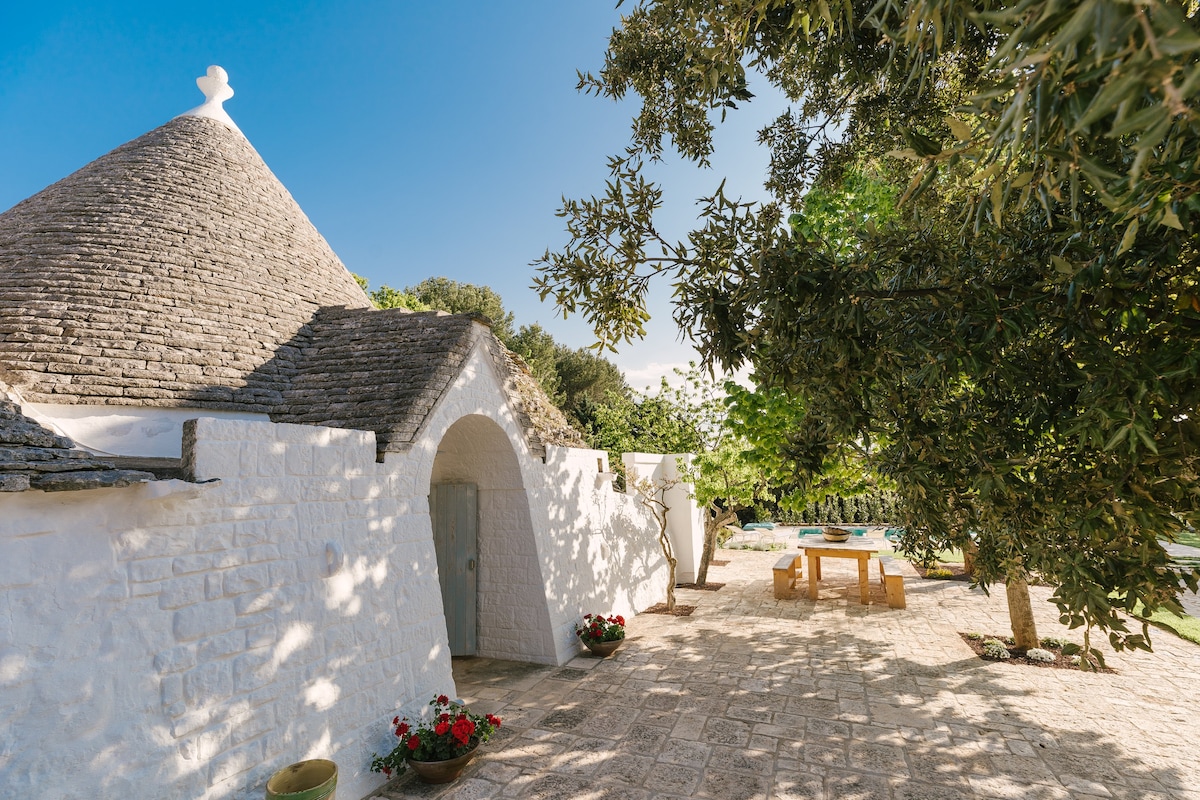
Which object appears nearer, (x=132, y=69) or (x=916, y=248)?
(x=916, y=248)

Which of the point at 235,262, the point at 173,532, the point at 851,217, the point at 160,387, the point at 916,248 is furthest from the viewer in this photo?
the point at 851,217

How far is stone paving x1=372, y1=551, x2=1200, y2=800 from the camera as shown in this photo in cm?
491

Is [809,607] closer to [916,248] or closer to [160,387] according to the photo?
[916,248]

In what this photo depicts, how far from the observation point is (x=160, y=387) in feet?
19.3

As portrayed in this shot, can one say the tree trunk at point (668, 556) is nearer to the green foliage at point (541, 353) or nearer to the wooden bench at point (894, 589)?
the wooden bench at point (894, 589)

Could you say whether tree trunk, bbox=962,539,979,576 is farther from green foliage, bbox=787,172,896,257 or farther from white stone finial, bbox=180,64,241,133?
white stone finial, bbox=180,64,241,133

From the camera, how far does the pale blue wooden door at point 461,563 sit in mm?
8141

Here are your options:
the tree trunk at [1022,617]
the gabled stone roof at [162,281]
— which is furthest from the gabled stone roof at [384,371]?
the tree trunk at [1022,617]

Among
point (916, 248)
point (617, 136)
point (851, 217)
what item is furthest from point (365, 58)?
point (916, 248)

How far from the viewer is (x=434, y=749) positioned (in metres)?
4.99

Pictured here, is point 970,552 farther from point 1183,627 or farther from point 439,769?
point 439,769

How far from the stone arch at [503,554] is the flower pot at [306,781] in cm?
388

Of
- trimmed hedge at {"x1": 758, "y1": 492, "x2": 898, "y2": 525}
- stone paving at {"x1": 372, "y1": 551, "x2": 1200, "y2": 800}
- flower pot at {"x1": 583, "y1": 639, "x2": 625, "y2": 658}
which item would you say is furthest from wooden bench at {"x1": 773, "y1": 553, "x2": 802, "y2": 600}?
trimmed hedge at {"x1": 758, "y1": 492, "x2": 898, "y2": 525}

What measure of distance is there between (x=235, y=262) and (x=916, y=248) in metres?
8.28
